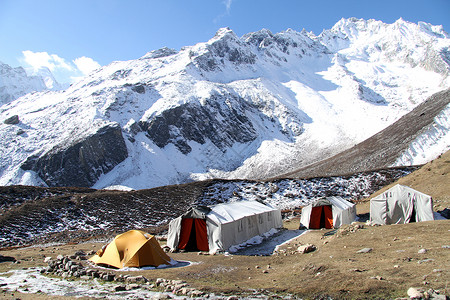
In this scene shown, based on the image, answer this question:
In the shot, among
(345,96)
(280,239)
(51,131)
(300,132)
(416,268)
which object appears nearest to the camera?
(416,268)

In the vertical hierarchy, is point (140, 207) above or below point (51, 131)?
below

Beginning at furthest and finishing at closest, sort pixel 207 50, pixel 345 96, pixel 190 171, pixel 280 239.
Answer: pixel 207 50, pixel 345 96, pixel 190 171, pixel 280 239

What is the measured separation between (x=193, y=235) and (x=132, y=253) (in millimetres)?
6284

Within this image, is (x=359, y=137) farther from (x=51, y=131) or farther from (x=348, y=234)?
(x=51, y=131)

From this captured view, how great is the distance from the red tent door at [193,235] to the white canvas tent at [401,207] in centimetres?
1182

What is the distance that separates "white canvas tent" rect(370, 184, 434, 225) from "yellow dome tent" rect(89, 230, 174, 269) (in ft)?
48.0

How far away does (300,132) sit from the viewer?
384ft

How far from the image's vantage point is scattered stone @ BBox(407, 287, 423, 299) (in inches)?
284

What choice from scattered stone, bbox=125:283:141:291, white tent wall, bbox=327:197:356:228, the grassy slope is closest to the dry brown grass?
the grassy slope

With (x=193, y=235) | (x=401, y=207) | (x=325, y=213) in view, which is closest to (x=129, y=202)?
(x=193, y=235)

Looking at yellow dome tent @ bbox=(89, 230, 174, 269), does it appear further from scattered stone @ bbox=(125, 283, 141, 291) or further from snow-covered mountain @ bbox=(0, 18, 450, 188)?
snow-covered mountain @ bbox=(0, 18, 450, 188)

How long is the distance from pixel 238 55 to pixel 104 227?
6134 inches

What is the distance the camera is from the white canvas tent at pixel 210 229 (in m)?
18.6

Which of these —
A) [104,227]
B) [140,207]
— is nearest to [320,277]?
[104,227]
